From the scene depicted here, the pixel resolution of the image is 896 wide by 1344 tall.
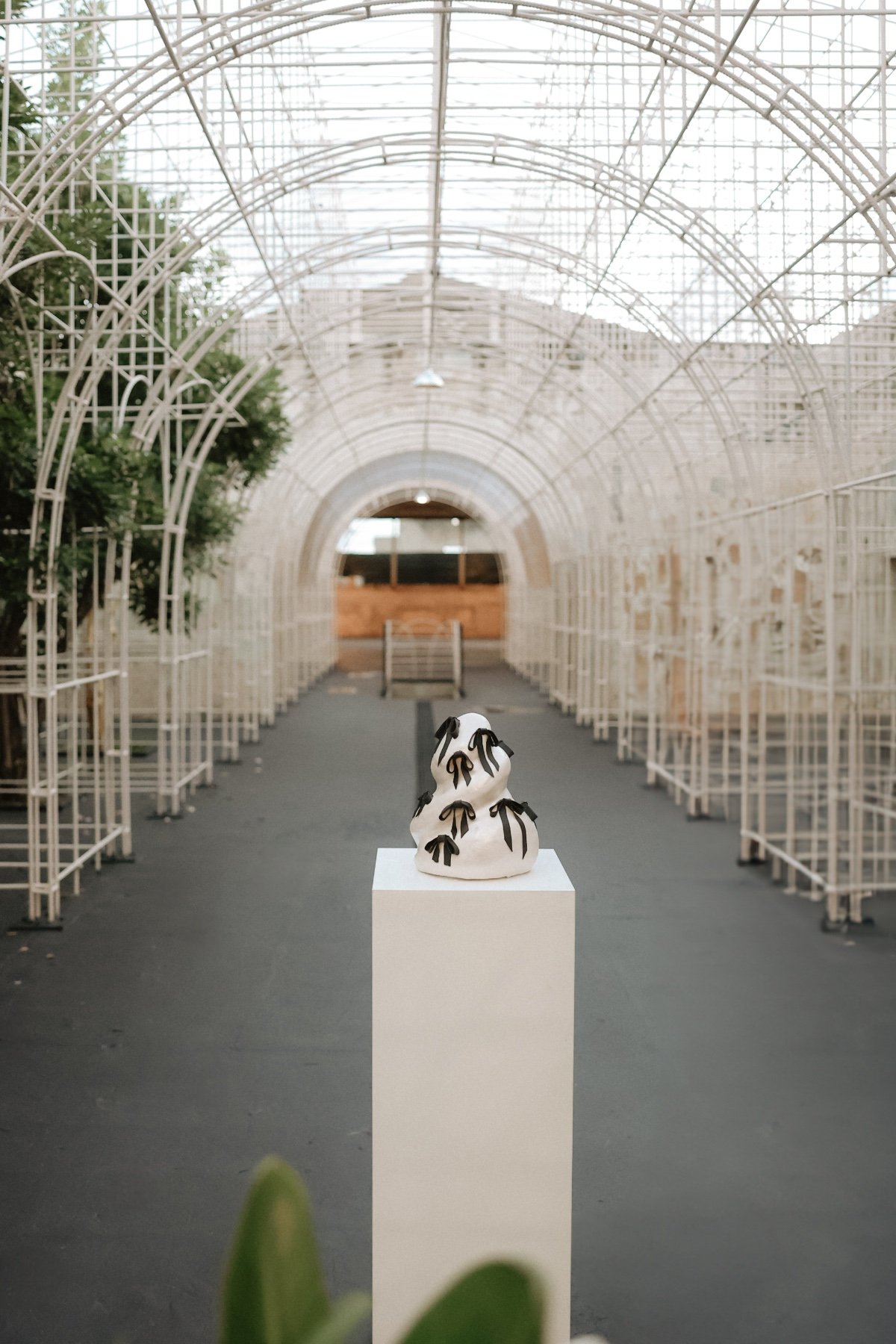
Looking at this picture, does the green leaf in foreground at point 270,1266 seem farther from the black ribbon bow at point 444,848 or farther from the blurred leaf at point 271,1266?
the black ribbon bow at point 444,848

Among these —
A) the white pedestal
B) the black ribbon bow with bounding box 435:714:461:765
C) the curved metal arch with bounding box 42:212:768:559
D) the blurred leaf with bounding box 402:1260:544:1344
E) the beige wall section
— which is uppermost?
the curved metal arch with bounding box 42:212:768:559

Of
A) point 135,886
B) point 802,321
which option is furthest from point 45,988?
point 802,321

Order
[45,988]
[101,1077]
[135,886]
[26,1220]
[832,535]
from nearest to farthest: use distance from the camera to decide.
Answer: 1. [26,1220]
2. [101,1077]
3. [45,988]
4. [832,535]
5. [135,886]

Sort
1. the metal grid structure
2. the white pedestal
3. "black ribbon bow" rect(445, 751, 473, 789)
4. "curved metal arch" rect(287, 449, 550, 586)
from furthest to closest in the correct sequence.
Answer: "curved metal arch" rect(287, 449, 550, 586), the metal grid structure, "black ribbon bow" rect(445, 751, 473, 789), the white pedestal

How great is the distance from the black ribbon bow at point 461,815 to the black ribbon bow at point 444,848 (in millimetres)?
36

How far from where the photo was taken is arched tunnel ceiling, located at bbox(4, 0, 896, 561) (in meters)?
7.00

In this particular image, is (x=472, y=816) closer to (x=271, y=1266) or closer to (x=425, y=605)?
(x=271, y=1266)

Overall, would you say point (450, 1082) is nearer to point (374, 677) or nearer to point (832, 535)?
point (832, 535)

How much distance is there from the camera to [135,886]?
9312 mm

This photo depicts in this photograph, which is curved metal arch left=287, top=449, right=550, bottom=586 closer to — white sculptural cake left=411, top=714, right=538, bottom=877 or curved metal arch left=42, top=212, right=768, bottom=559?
curved metal arch left=42, top=212, right=768, bottom=559

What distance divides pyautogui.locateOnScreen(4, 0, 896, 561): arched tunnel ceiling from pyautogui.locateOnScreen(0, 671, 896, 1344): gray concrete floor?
324 centimetres

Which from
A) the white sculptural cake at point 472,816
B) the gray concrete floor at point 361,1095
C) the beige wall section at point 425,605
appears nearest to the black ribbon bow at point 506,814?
the white sculptural cake at point 472,816

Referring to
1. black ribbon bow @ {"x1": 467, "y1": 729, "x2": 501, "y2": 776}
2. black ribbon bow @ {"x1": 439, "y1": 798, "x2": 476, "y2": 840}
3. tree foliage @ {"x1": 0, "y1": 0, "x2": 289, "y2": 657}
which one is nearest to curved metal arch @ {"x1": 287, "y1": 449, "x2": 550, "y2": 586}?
tree foliage @ {"x1": 0, "y1": 0, "x2": 289, "y2": 657}

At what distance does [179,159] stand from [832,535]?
7331 mm
